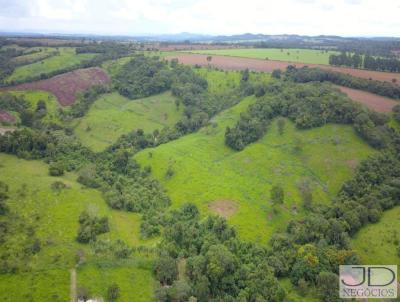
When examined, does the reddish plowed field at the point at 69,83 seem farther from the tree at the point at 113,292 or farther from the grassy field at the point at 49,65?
the tree at the point at 113,292

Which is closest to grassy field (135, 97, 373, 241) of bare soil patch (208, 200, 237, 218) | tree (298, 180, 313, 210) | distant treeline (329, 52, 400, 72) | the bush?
bare soil patch (208, 200, 237, 218)

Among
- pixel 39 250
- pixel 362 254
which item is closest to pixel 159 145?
pixel 39 250

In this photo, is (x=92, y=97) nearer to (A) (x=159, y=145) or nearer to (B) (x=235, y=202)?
(A) (x=159, y=145)

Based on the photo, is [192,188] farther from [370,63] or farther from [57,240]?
[370,63]

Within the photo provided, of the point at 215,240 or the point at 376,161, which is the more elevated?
the point at 376,161

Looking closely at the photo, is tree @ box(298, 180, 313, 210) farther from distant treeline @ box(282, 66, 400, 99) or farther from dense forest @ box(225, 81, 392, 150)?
distant treeline @ box(282, 66, 400, 99)

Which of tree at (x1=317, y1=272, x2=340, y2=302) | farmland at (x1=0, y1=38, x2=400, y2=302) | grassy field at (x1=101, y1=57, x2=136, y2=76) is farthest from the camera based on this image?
grassy field at (x1=101, y1=57, x2=136, y2=76)

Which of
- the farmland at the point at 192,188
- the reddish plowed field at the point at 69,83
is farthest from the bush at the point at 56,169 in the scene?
the reddish plowed field at the point at 69,83
